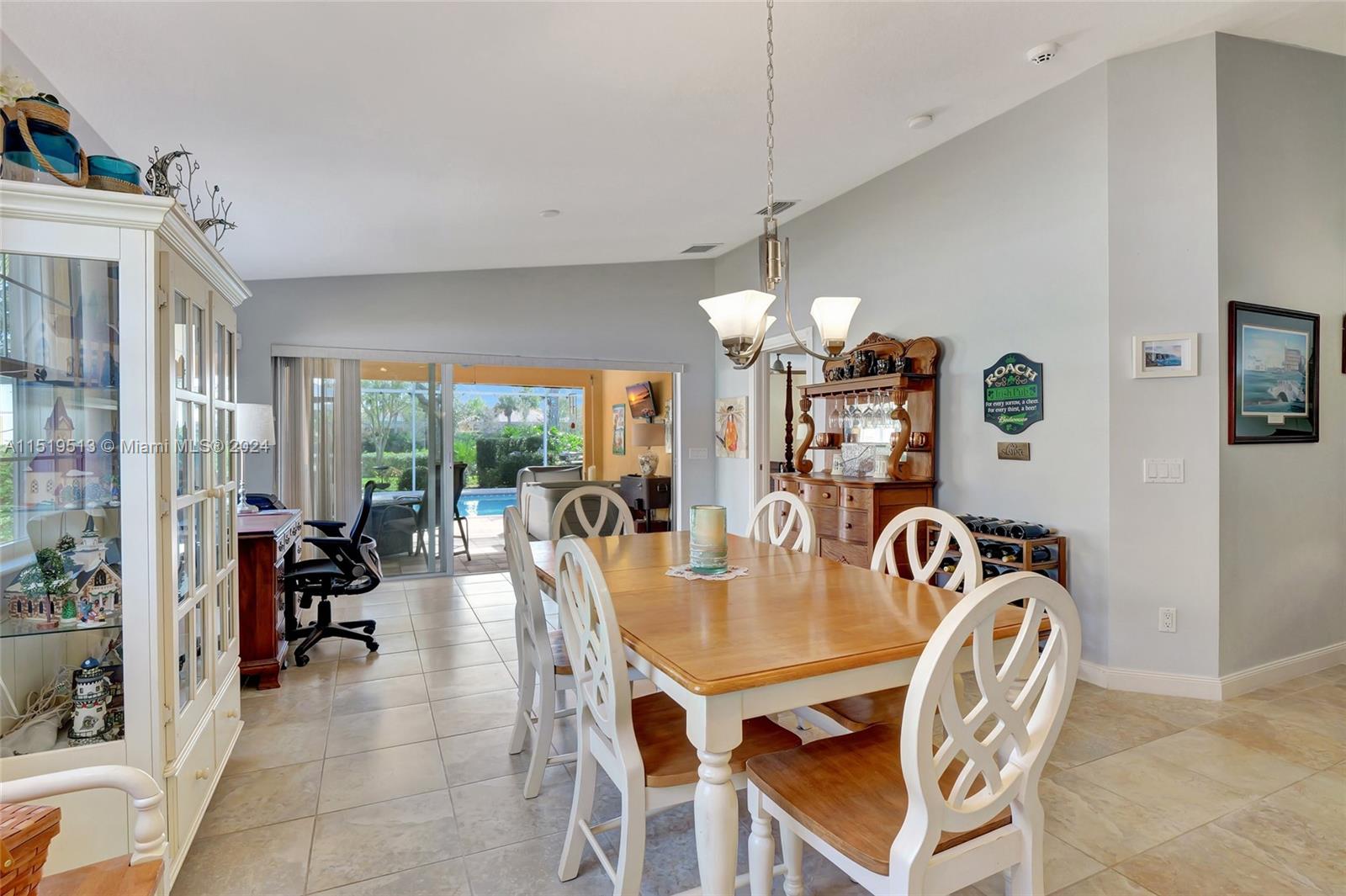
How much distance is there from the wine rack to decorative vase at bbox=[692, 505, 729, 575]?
1.35 meters

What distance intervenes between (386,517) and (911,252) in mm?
4582

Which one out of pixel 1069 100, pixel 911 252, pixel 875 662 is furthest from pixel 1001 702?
pixel 911 252

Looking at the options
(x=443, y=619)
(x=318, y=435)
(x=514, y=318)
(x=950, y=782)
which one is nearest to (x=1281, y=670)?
(x=950, y=782)

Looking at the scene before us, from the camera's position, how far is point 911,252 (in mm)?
4301

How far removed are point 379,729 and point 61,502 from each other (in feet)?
5.29

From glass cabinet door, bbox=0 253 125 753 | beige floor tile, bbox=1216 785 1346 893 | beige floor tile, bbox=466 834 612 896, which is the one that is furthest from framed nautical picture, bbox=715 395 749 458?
glass cabinet door, bbox=0 253 125 753

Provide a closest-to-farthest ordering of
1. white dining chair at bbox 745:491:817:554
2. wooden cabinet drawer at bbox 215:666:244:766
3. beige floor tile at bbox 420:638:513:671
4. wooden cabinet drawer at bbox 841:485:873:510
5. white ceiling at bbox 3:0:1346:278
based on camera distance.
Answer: white ceiling at bbox 3:0:1346:278
wooden cabinet drawer at bbox 215:666:244:766
white dining chair at bbox 745:491:817:554
beige floor tile at bbox 420:638:513:671
wooden cabinet drawer at bbox 841:485:873:510

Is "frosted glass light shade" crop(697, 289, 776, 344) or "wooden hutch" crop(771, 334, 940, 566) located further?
"wooden hutch" crop(771, 334, 940, 566)

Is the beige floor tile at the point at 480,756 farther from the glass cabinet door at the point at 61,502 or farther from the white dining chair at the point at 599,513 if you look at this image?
the glass cabinet door at the point at 61,502

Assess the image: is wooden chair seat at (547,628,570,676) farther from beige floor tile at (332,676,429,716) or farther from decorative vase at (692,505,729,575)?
beige floor tile at (332,676,429,716)

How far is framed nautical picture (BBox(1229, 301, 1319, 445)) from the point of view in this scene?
9.94 ft

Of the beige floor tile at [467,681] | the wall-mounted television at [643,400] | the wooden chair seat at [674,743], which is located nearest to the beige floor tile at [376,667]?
the beige floor tile at [467,681]

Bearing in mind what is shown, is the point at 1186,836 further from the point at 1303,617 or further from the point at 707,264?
the point at 707,264

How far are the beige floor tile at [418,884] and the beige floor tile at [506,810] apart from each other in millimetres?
51
